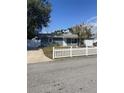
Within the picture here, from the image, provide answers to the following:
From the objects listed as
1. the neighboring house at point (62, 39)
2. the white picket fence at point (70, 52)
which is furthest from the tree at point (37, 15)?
the neighboring house at point (62, 39)

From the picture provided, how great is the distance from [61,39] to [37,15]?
1570 cm

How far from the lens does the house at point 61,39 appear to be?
35.7 meters

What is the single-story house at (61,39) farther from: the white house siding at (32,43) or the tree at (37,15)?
the tree at (37,15)

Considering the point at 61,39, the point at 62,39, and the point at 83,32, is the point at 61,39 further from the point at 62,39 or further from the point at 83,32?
the point at 83,32


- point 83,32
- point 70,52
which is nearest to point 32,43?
point 83,32

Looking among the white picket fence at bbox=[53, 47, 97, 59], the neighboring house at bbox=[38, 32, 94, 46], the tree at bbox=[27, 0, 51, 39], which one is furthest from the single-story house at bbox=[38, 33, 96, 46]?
the white picket fence at bbox=[53, 47, 97, 59]

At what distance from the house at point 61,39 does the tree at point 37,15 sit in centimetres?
1105

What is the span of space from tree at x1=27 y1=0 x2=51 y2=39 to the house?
1105cm

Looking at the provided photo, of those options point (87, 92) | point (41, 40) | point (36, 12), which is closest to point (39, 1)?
point (36, 12)

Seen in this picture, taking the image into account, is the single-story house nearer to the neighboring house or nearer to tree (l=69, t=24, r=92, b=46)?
the neighboring house

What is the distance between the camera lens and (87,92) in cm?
464

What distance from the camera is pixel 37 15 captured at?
23.1 meters
